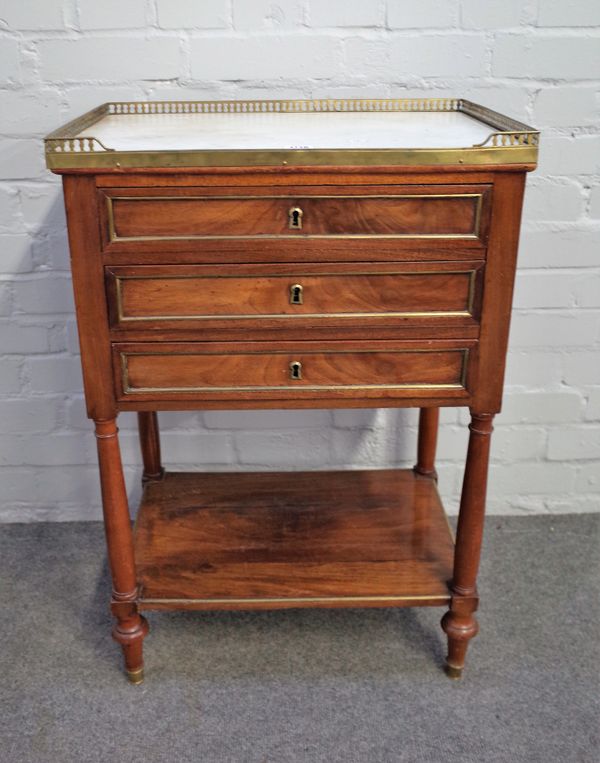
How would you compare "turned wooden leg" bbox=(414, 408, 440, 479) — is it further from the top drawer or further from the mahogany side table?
the top drawer

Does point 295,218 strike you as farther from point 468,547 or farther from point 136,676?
point 136,676

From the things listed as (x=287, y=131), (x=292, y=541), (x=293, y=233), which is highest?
(x=287, y=131)

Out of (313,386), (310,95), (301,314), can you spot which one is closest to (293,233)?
(301,314)

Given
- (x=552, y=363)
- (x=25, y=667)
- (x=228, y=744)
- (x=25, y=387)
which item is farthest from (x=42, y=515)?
(x=552, y=363)

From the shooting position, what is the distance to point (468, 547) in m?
1.55

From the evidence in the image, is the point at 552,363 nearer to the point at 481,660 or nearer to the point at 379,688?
the point at 481,660

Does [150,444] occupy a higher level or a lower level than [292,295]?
lower

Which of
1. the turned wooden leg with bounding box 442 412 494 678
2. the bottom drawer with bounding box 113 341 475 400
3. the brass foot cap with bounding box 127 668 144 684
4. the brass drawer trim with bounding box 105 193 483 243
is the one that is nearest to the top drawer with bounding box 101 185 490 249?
the brass drawer trim with bounding box 105 193 483 243

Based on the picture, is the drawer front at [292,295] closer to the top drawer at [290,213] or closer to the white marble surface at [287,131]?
the top drawer at [290,213]

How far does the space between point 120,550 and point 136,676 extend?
28cm

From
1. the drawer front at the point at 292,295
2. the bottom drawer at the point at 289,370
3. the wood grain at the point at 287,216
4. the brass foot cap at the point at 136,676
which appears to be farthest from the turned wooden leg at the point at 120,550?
the wood grain at the point at 287,216

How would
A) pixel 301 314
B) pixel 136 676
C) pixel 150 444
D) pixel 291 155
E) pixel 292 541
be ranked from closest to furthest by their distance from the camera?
pixel 291 155
pixel 301 314
pixel 136 676
pixel 292 541
pixel 150 444

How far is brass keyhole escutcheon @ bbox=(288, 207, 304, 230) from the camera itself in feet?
4.19

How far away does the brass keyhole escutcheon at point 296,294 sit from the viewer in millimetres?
1320
